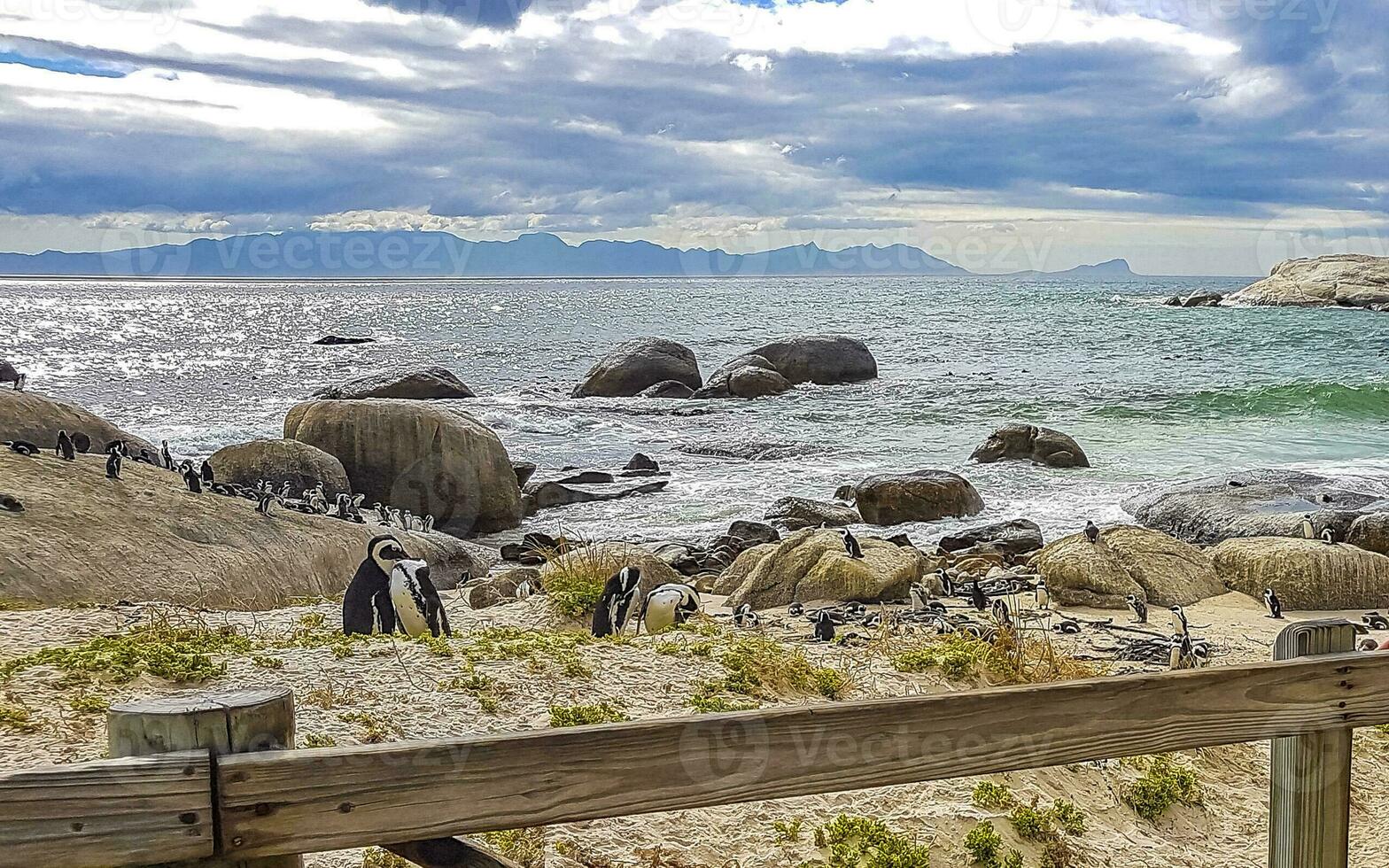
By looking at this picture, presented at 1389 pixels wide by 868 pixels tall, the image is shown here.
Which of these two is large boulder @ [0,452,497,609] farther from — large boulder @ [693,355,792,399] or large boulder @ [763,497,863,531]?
large boulder @ [693,355,792,399]

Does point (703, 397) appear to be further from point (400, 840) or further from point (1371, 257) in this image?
point (1371, 257)

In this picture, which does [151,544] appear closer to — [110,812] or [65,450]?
[65,450]

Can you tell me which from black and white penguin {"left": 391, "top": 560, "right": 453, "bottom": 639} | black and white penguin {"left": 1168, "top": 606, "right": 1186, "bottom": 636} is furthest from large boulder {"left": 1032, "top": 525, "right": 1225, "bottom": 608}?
black and white penguin {"left": 391, "top": 560, "right": 453, "bottom": 639}

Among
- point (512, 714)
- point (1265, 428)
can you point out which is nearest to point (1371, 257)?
point (1265, 428)

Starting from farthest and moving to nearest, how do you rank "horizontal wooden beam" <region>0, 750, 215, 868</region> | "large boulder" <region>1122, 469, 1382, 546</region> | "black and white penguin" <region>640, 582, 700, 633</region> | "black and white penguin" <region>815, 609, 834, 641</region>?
"large boulder" <region>1122, 469, 1382, 546</region> < "black and white penguin" <region>640, 582, 700, 633</region> < "black and white penguin" <region>815, 609, 834, 641</region> < "horizontal wooden beam" <region>0, 750, 215, 868</region>

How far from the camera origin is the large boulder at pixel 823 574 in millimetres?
10602

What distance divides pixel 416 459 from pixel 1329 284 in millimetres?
81423

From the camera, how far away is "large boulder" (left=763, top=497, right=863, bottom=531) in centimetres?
1652

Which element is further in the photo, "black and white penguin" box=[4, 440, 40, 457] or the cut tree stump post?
"black and white penguin" box=[4, 440, 40, 457]

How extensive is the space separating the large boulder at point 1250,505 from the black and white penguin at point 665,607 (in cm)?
932

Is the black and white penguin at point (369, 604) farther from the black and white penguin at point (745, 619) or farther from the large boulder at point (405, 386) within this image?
the large boulder at point (405, 386)

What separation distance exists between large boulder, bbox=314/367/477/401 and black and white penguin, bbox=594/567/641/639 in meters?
20.3

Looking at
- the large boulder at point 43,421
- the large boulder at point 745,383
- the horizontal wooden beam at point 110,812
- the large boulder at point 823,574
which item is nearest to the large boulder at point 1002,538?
the large boulder at point 823,574

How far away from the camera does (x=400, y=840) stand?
2033mm
